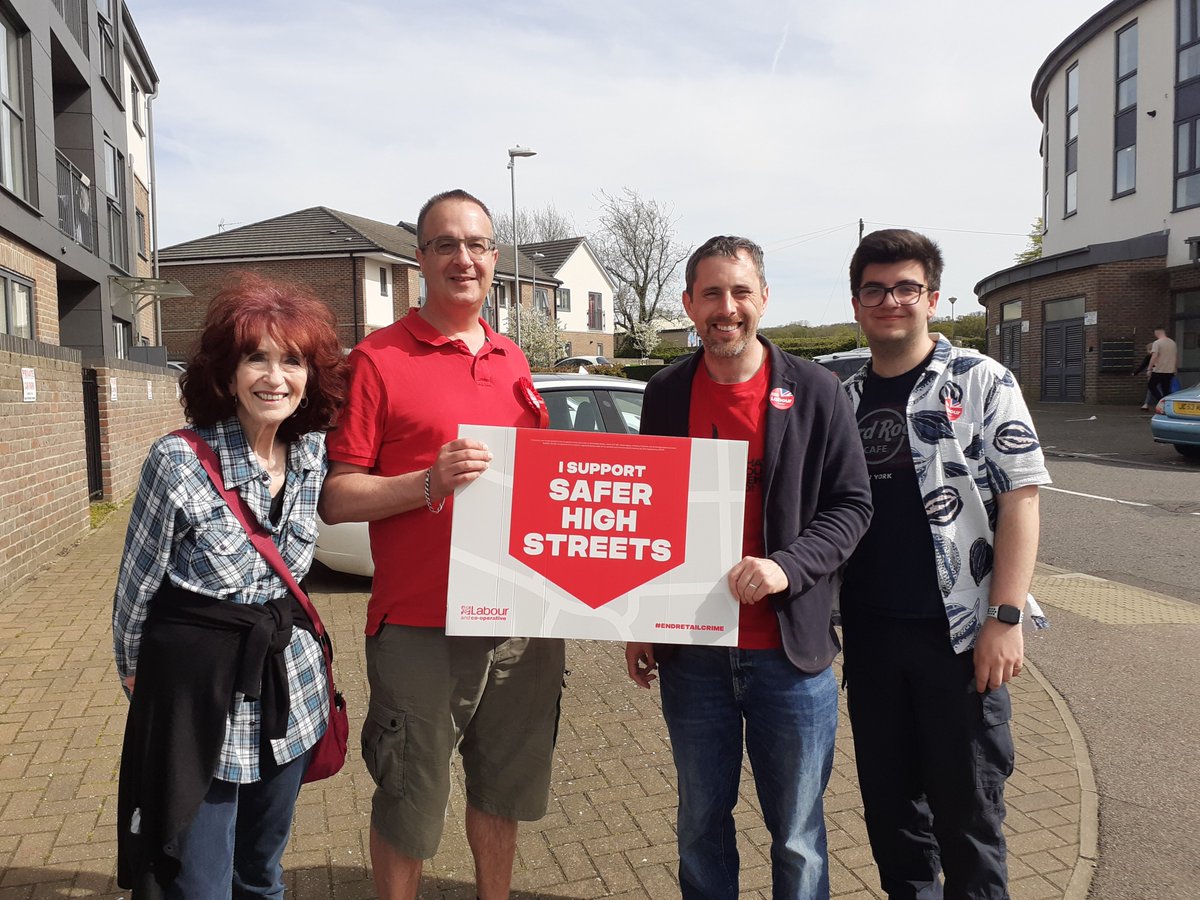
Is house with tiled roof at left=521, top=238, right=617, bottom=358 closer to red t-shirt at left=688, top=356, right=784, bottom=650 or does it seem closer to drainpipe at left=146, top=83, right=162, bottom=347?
drainpipe at left=146, top=83, right=162, bottom=347

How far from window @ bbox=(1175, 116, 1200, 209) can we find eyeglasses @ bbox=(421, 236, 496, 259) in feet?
89.2

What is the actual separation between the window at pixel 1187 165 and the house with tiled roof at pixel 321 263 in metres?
27.7

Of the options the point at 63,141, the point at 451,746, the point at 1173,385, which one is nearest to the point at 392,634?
the point at 451,746

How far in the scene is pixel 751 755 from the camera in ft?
7.80

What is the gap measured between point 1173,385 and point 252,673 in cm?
2434

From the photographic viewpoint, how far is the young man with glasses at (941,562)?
2.31m

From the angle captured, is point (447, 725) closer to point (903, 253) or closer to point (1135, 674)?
point (903, 253)

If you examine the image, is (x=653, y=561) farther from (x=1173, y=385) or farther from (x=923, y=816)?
(x=1173, y=385)

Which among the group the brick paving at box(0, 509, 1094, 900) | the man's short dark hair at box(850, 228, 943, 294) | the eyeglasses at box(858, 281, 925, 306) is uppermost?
the man's short dark hair at box(850, 228, 943, 294)

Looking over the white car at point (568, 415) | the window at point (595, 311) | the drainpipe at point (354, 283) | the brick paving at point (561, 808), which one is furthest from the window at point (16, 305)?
the window at point (595, 311)

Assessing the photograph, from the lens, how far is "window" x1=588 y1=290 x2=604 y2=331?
62875 mm

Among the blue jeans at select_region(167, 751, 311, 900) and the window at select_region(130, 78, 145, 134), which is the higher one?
the window at select_region(130, 78, 145, 134)

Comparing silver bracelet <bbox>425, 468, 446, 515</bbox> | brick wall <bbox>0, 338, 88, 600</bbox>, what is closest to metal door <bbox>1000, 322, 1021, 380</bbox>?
brick wall <bbox>0, 338, 88, 600</bbox>

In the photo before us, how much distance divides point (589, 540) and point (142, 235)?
1036 inches
